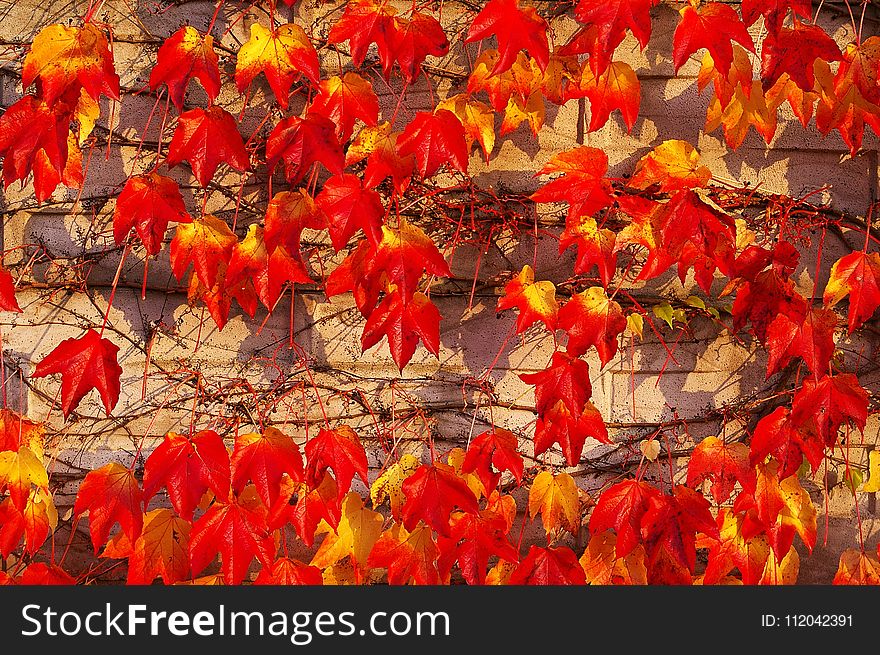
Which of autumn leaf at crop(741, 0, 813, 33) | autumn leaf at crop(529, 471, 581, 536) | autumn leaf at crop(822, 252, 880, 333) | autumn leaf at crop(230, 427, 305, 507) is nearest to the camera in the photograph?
autumn leaf at crop(741, 0, 813, 33)

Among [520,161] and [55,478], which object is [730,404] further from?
[55,478]

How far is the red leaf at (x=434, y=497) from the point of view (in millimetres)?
2098

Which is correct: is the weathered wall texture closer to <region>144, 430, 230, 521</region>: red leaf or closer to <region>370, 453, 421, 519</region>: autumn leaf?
<region>370, 453, 421, 519</region>: autumn leaf

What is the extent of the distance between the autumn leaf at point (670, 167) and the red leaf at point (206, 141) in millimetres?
1131

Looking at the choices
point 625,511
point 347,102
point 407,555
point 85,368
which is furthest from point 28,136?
point 625,511

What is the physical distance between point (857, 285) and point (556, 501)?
3.44 feet

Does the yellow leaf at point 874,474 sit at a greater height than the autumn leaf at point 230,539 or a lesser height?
greater

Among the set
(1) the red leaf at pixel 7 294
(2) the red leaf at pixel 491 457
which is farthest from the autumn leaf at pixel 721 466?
(1) the red leaf at pixel 7 294

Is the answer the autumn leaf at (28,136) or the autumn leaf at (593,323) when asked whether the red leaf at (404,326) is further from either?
the autumn leaf at (28,136)

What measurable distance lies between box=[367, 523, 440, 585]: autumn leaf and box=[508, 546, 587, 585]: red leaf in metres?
0.25

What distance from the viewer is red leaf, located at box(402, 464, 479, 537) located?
6.88 feet

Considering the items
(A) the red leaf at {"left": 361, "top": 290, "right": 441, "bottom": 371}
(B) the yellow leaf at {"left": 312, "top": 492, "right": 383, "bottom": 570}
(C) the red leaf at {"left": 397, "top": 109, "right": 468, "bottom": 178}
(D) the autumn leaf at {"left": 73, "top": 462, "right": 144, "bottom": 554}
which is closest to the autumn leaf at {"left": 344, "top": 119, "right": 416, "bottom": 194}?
(C) the red leaf at {"left": 397, "top": 109, "right": 468, "bottom": 178}

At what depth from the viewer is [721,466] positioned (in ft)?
7.56

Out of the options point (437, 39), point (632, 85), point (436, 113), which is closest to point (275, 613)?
point (436, 113)
